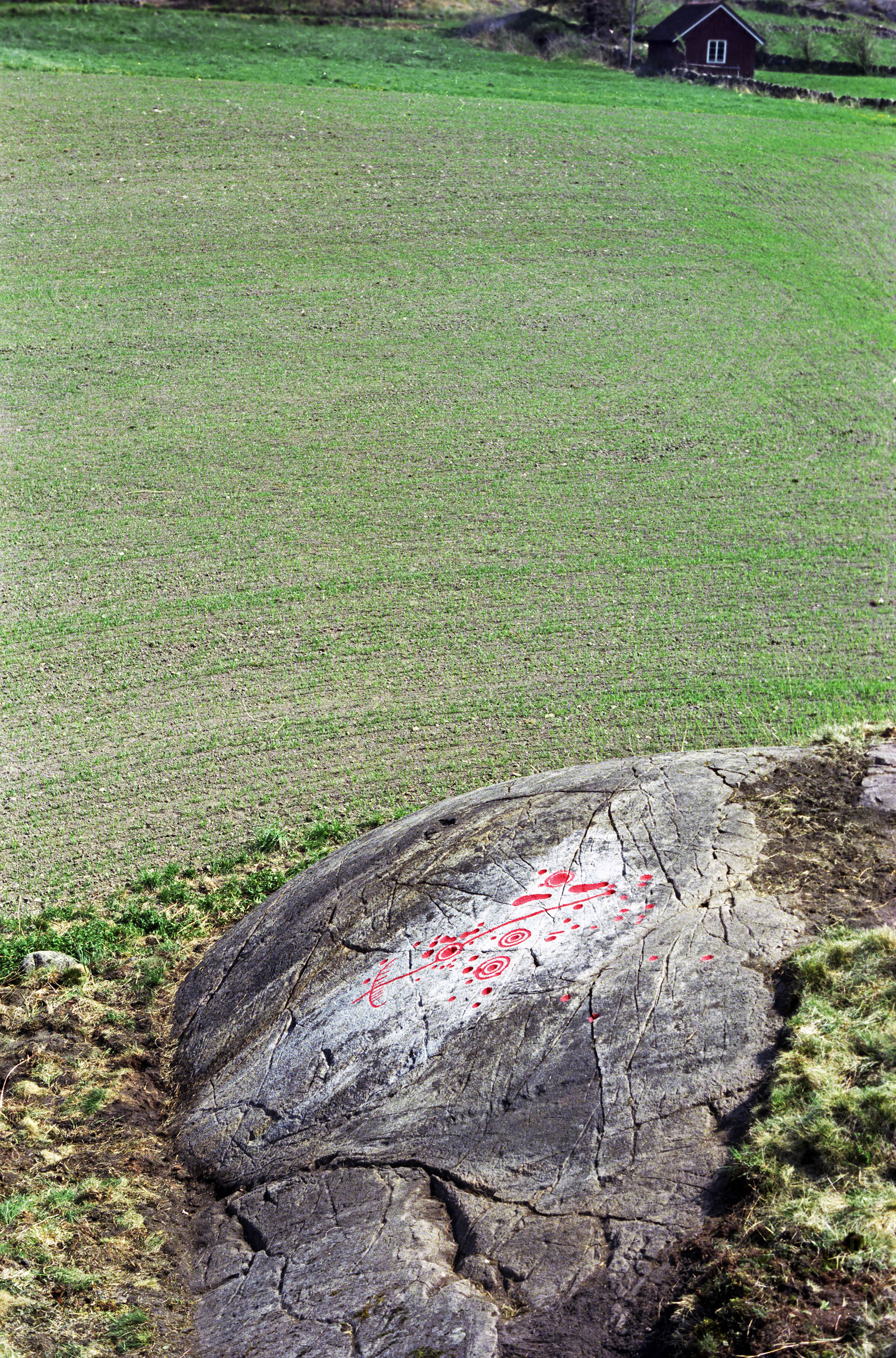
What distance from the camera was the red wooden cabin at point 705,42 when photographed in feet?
164

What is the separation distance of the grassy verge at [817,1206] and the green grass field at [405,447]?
6142mm

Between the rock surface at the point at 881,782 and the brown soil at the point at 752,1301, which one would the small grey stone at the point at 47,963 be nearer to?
the brown soil at the point at 752,1301

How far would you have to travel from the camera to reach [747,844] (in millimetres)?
7930

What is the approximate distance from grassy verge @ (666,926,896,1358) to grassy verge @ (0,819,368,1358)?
3018 mm

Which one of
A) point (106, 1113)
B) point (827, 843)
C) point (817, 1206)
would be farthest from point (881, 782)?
point (106, 1113)

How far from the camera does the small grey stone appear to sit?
9.34 metres

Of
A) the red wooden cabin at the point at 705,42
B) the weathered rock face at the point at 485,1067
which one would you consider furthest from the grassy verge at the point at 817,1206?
the red wooden cabin at the point at 705,42

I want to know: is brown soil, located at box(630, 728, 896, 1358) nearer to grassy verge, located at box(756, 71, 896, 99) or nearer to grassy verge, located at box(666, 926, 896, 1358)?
grassy verge, located at box(666, 926, 896, 1358)

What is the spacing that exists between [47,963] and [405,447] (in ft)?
38.0

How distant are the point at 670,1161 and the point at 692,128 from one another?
3538 centimetres

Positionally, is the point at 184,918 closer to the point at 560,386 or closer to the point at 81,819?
the point at 81,819

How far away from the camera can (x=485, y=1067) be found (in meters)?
6.59

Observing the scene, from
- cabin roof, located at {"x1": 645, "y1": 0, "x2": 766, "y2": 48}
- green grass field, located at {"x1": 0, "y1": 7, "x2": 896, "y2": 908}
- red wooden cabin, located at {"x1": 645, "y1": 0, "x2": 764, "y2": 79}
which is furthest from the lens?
red wooden cabin, located at {"x1": 645, "y1": 0, "x2": 764, "y2": 79}

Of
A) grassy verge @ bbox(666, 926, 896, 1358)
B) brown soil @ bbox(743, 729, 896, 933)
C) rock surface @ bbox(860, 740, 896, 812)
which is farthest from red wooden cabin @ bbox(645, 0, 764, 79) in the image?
grassy verge @ bbox(666, 926, 896, 1358)
